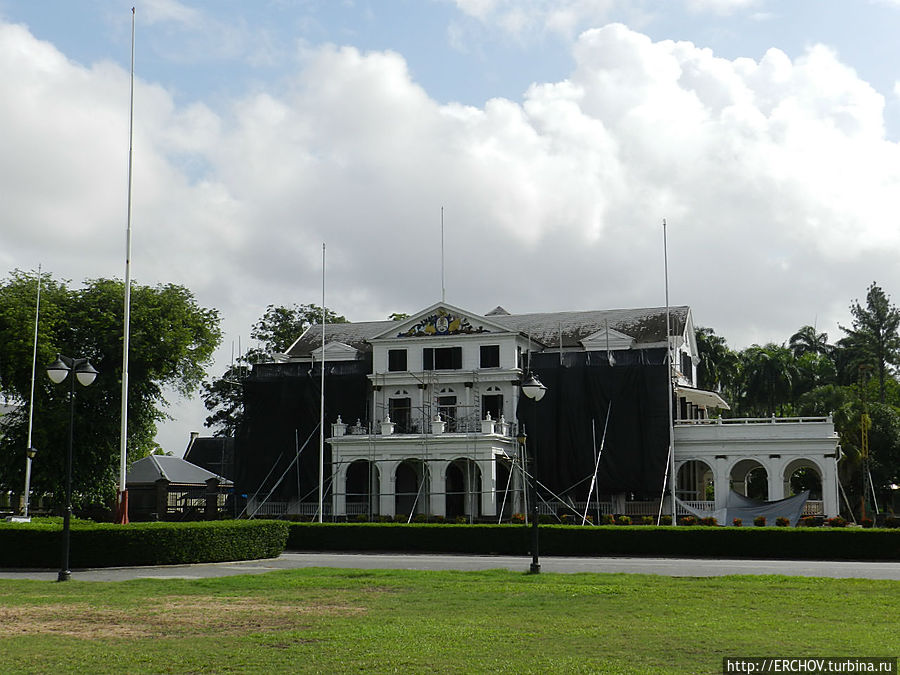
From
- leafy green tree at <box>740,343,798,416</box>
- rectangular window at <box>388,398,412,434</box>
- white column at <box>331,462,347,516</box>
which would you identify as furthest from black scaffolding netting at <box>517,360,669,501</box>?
leafy green tree at <box>740,343,798,416</box>

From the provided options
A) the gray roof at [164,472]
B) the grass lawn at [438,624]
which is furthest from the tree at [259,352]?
the grass lawn at [438,624]

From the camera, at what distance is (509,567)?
2717 centimetres

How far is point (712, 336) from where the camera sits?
80.5 m

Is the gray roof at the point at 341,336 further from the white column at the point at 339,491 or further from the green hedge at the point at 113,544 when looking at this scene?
the green hedge at the point at 113,544

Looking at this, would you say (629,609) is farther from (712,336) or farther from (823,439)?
(712,336)

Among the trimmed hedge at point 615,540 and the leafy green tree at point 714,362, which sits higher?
the leafy green tree at point 714,362

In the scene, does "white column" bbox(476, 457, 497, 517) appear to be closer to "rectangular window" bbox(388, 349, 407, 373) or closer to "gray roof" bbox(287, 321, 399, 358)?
"rectangular window" bbox(388, 349, 407, 373)

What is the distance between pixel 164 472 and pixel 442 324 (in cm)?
2046

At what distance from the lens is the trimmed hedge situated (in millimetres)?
31781

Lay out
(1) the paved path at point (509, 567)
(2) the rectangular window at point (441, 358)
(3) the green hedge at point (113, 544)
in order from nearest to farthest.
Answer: (1) the paved path at point (509, 567) → (3) the green hedge at point (113, 544) → (2) the rectangular window at point (441, 358)

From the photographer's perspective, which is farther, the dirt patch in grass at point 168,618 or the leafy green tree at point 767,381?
the leafy green tree at point 767,381

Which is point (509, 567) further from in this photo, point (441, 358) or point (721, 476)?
point (441, 358)

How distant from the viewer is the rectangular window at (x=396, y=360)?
52.6 meters

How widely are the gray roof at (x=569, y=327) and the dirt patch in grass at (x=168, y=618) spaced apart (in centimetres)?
3569
